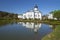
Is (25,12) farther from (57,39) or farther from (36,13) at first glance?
(57,39)

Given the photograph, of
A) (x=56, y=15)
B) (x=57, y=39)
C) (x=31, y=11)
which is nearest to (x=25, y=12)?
(x=31, y=11)

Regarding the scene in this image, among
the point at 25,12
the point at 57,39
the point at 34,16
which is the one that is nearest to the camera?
the point at 57,39

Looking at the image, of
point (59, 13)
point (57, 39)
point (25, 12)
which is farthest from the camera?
point (25, 12)

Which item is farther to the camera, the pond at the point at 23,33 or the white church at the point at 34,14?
the white church at the point at 34,14

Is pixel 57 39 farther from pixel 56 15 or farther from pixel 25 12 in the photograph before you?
pixel 25 12

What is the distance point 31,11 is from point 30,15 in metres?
4.40

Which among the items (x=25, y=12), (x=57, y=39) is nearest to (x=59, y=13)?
(x=25, y=12)

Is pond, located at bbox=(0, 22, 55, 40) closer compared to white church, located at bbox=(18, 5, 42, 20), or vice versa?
pond, located at bbox=(0, 22, 55, 40)

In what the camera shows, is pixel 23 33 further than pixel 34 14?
No

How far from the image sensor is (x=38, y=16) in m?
130

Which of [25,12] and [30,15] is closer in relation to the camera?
[30,15]

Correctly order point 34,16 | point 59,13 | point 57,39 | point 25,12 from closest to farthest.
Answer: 1. point 57,39
2. point 59,13
3. point 34,16
4. point 25,12

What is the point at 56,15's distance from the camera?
9094cm

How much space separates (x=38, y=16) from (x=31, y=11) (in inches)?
304
